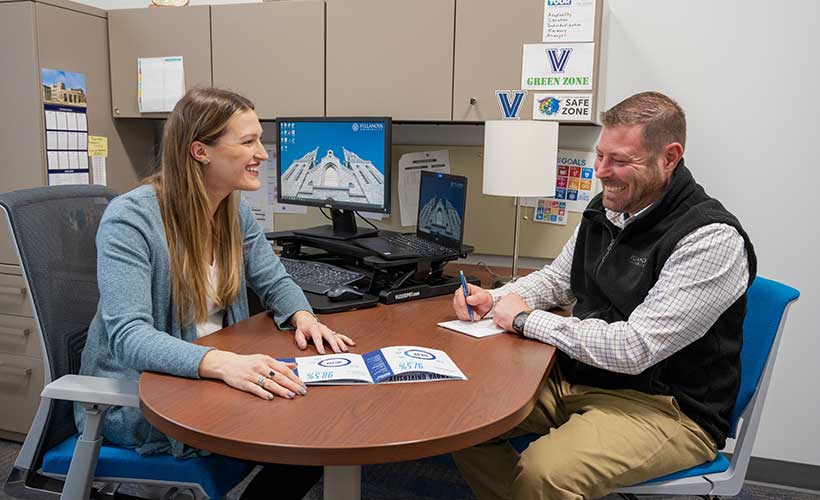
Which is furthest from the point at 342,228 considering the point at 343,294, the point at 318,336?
the point at 318,336

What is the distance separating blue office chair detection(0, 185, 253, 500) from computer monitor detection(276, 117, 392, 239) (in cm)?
85

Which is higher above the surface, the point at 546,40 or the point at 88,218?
the point at 546,40

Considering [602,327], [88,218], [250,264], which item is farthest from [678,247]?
[88,218]

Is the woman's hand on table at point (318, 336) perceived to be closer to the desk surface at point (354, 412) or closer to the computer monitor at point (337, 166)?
the desk surface at point (354, 412)

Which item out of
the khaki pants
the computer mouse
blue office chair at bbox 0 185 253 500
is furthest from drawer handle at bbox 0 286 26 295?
the khaki pants

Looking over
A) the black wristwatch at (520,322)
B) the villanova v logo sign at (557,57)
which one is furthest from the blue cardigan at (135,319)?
the villanova v logo sign at (557,57)

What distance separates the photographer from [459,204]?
1.98m

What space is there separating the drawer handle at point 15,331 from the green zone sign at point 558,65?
202cm

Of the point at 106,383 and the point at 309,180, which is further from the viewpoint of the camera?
the point at 309,180

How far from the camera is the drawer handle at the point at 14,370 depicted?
247 cm

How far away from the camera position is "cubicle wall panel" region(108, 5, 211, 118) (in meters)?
2.50

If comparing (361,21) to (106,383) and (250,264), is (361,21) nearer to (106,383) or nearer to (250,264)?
(250,264)

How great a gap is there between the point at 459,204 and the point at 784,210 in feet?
3.96

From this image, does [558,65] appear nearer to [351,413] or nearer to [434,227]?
[434,227]
